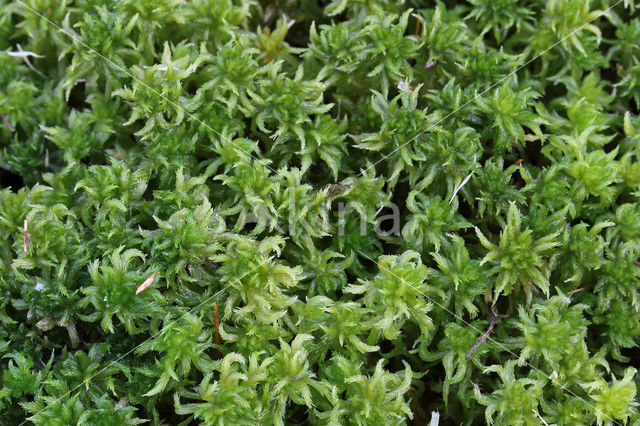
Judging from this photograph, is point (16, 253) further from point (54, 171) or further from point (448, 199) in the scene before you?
point (448, 199)

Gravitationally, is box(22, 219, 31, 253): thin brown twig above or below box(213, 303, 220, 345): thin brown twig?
above

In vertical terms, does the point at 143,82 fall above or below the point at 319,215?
above

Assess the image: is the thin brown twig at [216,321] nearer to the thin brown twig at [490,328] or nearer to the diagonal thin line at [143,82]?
the diagonal thin line at [143,82]

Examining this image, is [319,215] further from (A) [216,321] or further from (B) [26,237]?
(B) [26,237]

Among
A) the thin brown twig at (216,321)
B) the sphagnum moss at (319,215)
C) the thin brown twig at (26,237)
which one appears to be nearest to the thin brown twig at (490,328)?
the sphagnum moss at (319,215)

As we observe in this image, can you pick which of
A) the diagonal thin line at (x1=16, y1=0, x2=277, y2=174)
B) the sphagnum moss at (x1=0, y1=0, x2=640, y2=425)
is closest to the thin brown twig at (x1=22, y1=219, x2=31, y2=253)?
the sphagnum moss at (x1=0, y1=0, x2=640, y2=425)

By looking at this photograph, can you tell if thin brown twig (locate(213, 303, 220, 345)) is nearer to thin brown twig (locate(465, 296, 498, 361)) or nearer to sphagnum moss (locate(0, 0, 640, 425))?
sphagnum moss (locate(0, 0, 640, 425))

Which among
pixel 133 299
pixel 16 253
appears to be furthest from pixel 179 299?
pixel 16 253

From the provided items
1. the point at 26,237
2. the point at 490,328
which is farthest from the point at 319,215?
the point at 26,237

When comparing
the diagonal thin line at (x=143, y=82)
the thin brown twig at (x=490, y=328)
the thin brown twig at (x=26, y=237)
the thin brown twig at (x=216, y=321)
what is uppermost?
the diagonal thin line at (x=143, y=82)
